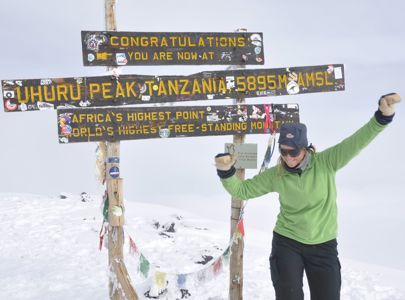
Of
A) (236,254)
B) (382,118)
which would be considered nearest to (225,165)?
(382,118)

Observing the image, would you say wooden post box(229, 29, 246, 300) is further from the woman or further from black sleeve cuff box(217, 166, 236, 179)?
black sleeve cuff box(217, 166, 236, 179)

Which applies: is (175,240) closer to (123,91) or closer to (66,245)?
(66,245)

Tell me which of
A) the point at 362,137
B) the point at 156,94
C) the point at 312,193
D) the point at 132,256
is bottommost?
the point at 132,256

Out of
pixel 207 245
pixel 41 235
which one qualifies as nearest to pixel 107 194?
pixel 207 245

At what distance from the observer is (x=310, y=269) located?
3676mm

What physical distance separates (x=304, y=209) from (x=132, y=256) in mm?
3461

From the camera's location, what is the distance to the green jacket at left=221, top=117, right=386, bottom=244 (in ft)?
11.8

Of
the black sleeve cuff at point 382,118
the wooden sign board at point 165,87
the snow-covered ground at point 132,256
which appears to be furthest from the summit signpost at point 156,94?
the black sleeve cuff at point 382,118

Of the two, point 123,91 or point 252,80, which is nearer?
point 123,91

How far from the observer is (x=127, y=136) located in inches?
231

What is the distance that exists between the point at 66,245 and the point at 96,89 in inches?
254

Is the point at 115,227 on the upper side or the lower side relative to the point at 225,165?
lower

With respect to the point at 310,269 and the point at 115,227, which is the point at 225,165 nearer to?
the point at 310,269

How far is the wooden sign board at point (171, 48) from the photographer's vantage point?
5781mm
